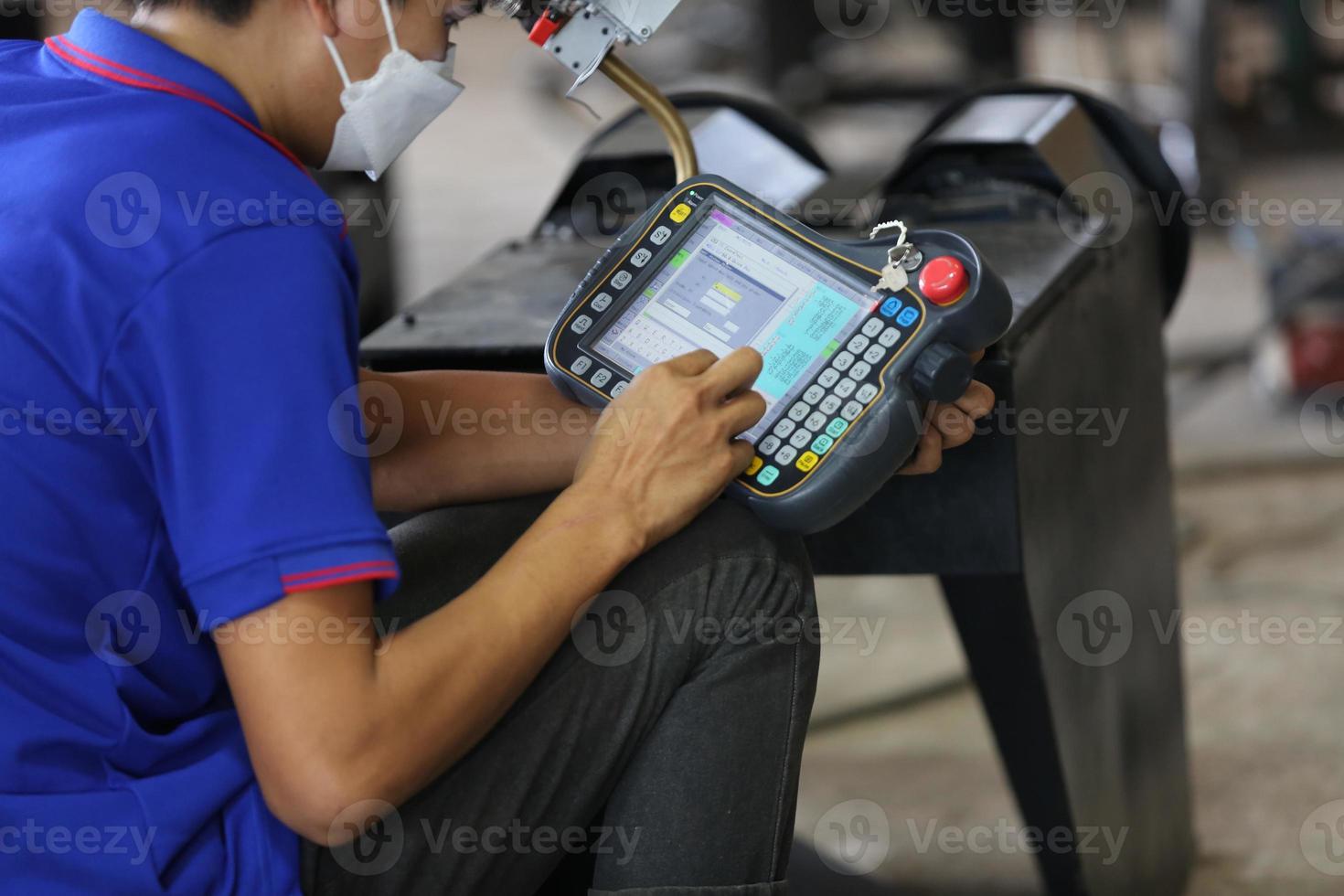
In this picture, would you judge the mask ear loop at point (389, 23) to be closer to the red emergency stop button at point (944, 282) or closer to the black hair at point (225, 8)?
the black hair at point (225, 8)

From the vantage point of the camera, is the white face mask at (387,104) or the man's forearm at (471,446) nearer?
the white face mask at (387,104)

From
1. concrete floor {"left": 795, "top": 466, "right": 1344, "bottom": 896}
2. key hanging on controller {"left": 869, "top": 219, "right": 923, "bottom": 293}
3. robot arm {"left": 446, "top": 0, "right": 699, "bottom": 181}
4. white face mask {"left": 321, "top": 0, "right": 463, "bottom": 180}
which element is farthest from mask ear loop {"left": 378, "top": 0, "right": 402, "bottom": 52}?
concrete floor {"left": 795, "top": 466, "right": 1344, "bottom": 896}

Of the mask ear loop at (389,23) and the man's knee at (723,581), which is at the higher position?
the mask ear loop at (389,23)

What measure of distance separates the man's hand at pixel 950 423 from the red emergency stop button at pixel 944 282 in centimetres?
6

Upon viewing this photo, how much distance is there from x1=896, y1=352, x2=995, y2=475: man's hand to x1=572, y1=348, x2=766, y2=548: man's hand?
16 cm

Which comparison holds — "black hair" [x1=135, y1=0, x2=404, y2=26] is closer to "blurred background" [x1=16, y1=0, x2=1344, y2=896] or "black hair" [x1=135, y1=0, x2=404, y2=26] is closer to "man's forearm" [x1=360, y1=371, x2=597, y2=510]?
"man's forearm" [x1=360, y1=371, x2=597, y2=510]

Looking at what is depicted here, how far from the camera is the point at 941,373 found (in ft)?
3.20

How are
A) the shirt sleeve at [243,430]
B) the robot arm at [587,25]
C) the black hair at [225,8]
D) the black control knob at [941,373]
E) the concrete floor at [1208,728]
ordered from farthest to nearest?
the concrete floor at [1208,728] → the robot arm at [587,25] → the black control knob at [941,373] → the black hair at [225,8] → the shirt sleeve at [243,430]

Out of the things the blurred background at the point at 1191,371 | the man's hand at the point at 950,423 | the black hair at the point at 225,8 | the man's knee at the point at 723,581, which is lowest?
the blurred background at the point at 1191,371

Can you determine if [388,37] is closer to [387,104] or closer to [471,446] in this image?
[387,104]

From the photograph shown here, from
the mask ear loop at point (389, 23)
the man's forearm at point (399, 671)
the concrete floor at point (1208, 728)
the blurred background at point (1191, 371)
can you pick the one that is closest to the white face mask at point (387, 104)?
the mask ear loop at point (389, 23)

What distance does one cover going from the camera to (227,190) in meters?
0.81

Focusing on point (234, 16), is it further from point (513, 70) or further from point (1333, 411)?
point (513, 70)

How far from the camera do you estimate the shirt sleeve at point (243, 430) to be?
760 millimetres
